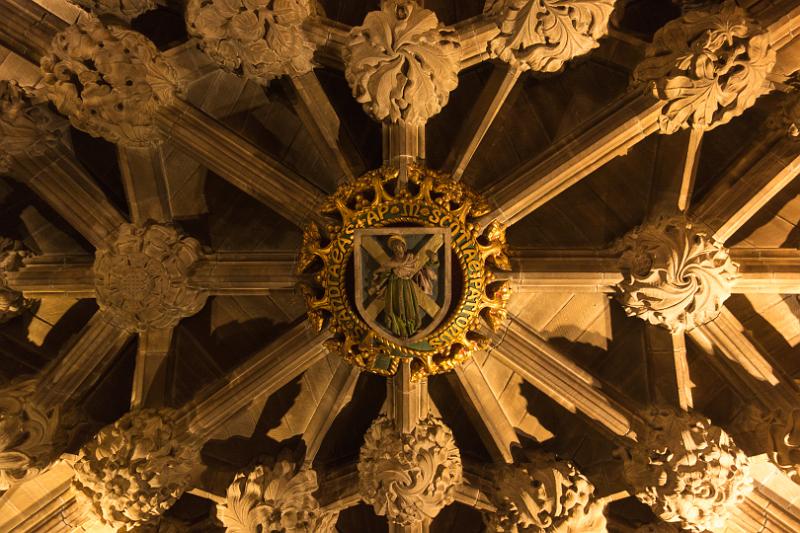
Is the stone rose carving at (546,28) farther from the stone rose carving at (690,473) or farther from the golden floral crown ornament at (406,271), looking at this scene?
the stone rose carving at (690,473)

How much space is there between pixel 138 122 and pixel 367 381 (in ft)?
11.6

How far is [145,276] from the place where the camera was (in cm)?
709

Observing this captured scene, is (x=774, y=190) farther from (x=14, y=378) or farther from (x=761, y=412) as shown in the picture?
(x=14, y=378)

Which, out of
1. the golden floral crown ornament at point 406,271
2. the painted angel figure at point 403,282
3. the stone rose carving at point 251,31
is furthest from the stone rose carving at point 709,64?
the stone rose carving at point 251,31

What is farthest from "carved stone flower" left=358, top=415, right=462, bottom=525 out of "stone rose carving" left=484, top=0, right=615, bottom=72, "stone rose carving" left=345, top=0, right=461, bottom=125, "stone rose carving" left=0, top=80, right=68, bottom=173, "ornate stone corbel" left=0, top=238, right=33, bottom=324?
"stone rose carving" left=0, top=80, right=68, bottom=173

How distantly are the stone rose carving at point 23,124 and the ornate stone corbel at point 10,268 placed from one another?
0.77 meters

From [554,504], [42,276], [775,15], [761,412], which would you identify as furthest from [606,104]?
[42,276]

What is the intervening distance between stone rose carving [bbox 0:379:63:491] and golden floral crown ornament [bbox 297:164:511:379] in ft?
8.84

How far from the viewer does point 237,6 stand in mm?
6539

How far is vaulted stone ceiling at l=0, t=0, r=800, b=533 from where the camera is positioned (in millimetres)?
6711

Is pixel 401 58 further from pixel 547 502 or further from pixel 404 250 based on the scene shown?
pixel 547 502

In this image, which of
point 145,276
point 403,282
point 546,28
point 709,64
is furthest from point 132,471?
point 709,64

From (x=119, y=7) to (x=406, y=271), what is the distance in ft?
11.8

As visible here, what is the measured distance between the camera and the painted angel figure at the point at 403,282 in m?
6.82
